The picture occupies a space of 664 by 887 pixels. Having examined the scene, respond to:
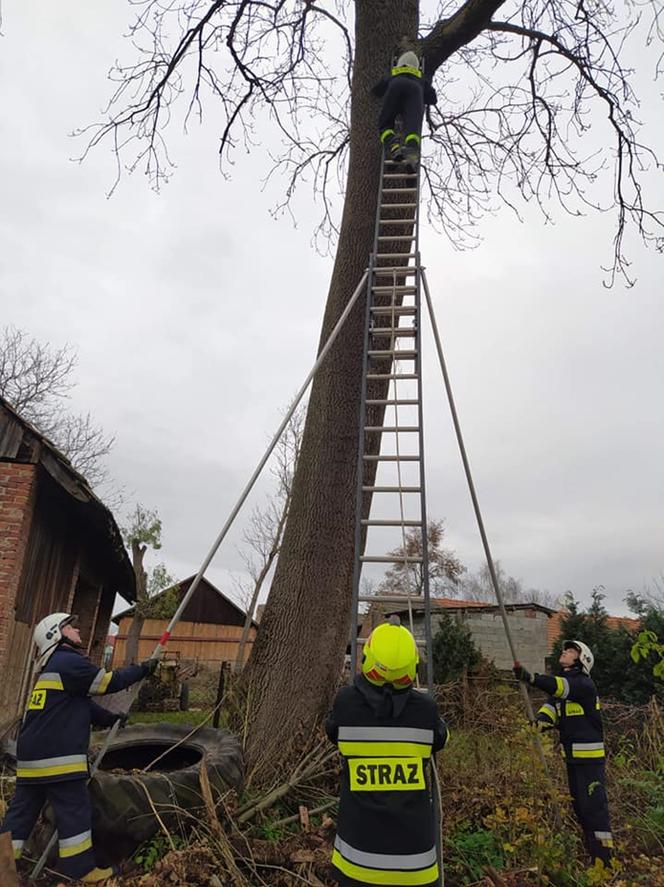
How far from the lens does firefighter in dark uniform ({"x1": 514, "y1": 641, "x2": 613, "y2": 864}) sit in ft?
12.9

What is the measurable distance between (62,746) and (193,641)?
69.4 ft

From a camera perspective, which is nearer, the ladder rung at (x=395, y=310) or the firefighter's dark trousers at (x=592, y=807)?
the firefighter's dark trousers at (x=592, y=807)

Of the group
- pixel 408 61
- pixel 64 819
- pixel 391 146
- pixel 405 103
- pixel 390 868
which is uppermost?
pixel 408 61

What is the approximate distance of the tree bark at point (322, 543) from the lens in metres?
4.03

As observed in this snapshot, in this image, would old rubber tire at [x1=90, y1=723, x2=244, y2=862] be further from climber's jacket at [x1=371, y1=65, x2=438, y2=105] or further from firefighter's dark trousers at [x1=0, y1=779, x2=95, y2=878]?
climber's jacket at [x1=371, y1=65, x2=438, y2=105]

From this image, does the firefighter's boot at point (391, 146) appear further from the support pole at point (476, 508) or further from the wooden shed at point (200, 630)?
the wooden shed at point (200, 630)

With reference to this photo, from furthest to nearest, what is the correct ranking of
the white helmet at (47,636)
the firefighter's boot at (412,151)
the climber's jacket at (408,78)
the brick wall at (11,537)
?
the brick wall at (11,537), the climber's jacket at (408,78), the firefighter's boot at (412,151), the white helmet at (47,636)

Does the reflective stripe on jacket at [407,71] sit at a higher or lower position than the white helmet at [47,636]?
higher

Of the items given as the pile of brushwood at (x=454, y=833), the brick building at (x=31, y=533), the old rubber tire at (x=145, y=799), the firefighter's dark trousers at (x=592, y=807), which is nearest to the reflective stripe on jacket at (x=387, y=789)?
the pile of brushwood at (x=454, y=833)

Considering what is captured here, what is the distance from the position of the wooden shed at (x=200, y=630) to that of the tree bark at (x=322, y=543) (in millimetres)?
17773

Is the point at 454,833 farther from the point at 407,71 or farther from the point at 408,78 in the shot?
the point at 407,71

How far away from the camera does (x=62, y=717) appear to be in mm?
3334

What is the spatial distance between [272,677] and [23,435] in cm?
332

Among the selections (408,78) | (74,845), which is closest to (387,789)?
(74,845)
